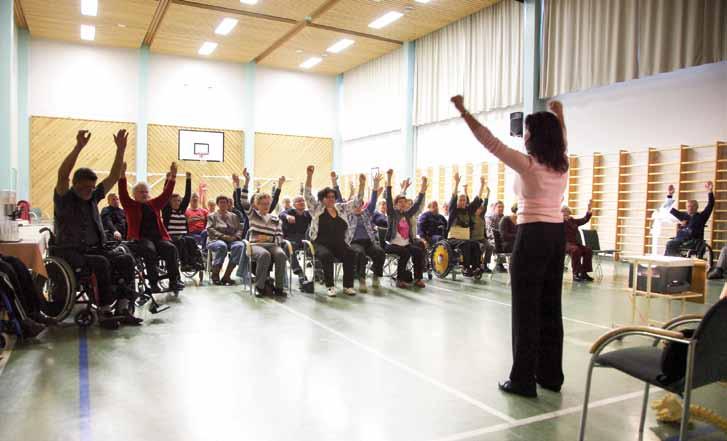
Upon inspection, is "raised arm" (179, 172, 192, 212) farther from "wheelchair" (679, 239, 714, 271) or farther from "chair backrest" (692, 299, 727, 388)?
"wheelchair" (679, 239, 714, 271)

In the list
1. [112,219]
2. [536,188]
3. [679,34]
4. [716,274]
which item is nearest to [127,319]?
[112,219]

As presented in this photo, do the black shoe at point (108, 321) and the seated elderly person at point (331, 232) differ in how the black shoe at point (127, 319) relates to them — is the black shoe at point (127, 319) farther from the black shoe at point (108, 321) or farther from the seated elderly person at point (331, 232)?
the seated elderly person at point (331, 232)

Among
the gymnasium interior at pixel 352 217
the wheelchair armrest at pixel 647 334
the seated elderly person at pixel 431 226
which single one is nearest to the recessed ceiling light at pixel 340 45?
the gymnasium interior at pixel 352 217

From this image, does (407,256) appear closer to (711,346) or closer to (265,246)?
(265,246)

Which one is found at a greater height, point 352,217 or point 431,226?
point 352,217

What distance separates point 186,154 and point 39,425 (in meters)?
13.6

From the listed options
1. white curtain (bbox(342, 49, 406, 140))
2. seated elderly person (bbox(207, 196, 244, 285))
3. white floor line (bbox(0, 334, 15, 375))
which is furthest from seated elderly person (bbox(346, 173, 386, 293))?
white curtain (bbox(342, 49, 406, 140))

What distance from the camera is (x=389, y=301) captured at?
5391 millimetres

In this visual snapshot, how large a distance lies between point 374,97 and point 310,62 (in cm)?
220

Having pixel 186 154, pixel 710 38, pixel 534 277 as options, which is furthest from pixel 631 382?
pixel 186 154

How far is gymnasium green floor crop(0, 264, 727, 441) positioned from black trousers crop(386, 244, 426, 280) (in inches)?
65.6

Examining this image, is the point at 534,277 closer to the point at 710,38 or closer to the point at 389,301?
the point at 389,301

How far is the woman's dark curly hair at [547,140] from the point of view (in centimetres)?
257

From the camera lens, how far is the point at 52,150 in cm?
1352
